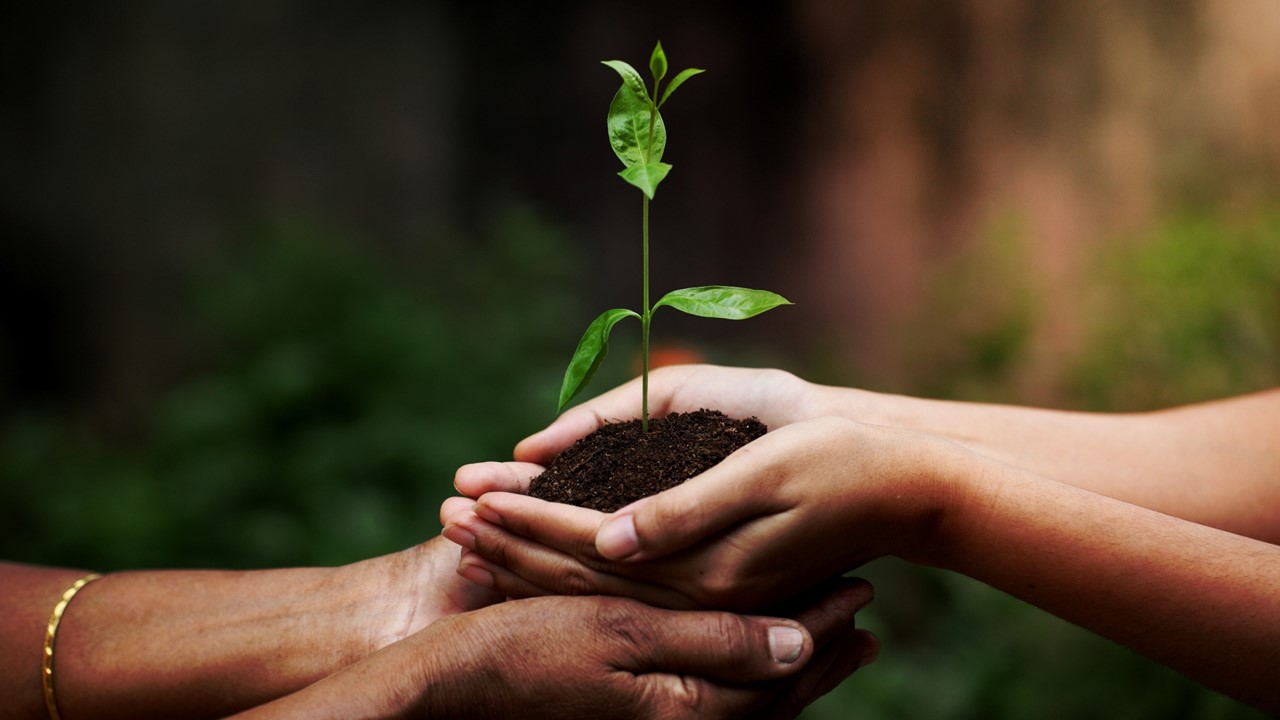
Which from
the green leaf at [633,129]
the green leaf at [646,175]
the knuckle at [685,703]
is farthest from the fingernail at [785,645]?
the green leaf at [633,129]

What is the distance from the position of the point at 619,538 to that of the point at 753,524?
0.60 feet

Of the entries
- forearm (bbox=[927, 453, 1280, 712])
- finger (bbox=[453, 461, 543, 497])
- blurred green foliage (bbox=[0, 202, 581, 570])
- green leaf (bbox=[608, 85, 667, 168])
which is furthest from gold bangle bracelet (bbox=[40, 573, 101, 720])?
forearm (bbox=[927, 453, 1280, 712])

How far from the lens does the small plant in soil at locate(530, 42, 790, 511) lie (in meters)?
1.43

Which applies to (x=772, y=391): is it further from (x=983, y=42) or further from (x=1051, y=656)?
(x=983, y=42)

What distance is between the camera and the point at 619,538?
125 centimetres

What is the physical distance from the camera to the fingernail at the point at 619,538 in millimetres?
1255

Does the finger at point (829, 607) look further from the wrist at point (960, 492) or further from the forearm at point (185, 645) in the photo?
the forearm at point (185, 645)

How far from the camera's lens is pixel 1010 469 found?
1436 millimetres

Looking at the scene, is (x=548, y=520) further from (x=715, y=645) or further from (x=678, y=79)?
(x=678, y=79)

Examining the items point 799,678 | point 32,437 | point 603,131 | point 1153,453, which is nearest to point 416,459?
point 32,437

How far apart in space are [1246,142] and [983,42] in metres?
1.27

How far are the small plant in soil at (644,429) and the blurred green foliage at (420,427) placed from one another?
1505mm

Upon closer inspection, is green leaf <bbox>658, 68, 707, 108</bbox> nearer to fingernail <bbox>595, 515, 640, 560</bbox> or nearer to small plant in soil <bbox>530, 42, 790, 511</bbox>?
small plant in soil <bbox>530, 42, 790, 511</bbox>

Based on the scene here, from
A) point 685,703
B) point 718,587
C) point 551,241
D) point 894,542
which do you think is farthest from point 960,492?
point 551,241
